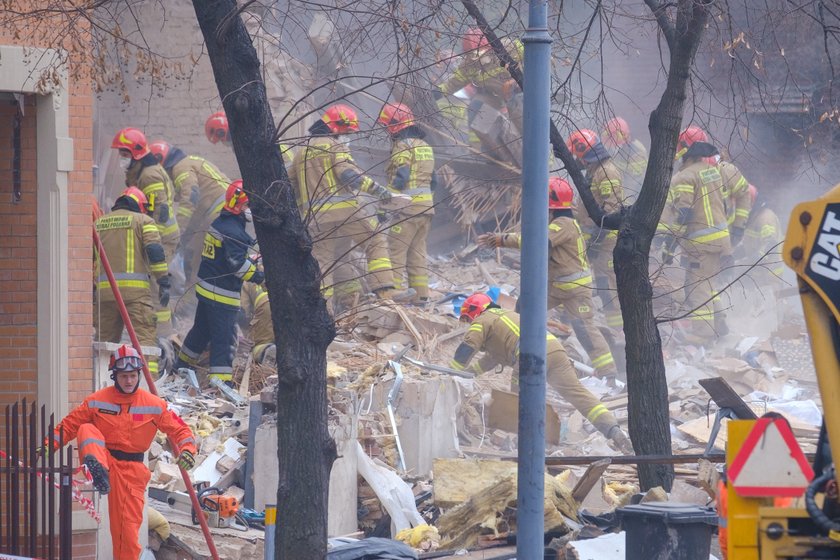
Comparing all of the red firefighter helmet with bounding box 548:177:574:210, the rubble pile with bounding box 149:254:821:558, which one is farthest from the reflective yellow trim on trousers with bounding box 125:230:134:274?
the red firefighter helmet with bounding box 548:177:574:210

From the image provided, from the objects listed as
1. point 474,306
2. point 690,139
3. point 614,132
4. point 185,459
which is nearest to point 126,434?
A: point 185,459

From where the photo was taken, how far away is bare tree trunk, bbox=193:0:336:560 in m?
5.68

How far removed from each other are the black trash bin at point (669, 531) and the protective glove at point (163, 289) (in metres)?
6.49

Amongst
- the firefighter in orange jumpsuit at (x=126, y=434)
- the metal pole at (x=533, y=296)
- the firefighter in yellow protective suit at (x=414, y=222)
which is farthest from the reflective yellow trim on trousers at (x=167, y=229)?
the metal pole at (x=533, y=296)

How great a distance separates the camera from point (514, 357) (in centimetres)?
1103

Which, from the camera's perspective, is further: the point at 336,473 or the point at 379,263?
the point at 379,263

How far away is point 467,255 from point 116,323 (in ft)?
23.0

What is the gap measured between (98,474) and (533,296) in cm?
378

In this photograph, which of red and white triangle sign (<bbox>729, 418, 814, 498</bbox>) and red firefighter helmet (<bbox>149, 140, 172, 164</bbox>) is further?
red firefighter helmet (<bbox>149, 140, 172, 164</bbox>)

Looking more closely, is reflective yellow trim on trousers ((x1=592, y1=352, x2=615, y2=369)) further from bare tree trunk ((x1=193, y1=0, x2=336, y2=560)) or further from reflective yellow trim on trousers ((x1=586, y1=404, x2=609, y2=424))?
bare tree trunk ((x1=193, y1=0, x2=336, y2=560))

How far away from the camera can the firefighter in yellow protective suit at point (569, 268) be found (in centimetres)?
1285

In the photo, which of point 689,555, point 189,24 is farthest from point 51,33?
point 189,24

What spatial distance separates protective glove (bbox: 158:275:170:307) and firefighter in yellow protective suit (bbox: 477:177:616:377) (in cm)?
342

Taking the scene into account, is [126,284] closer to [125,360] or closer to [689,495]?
[125,360]
